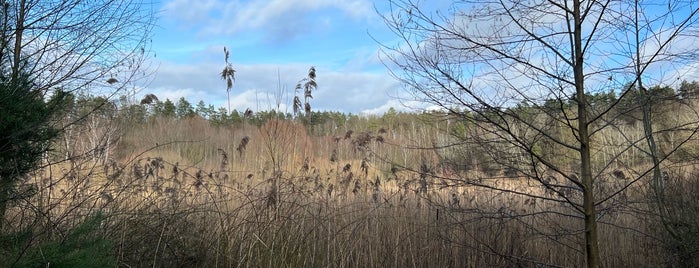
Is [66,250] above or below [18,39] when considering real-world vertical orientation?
below

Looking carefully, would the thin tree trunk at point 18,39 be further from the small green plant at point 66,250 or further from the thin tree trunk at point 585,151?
the thin tree trunk at point 585,151

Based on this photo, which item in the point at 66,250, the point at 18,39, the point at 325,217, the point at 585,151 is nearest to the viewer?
the point at 66,250

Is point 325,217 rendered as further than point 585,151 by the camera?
Yes

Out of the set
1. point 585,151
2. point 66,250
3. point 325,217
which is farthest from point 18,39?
point 585,151

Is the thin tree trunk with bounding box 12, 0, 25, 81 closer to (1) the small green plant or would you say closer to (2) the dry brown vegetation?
(2) the dry brown vegetation

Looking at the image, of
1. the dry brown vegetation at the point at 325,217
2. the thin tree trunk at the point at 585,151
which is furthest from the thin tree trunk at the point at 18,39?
the thin tree trunk at the point at 585,151

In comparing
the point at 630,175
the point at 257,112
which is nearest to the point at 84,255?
the point at 257,112

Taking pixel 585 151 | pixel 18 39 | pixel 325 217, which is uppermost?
pixel 18 39

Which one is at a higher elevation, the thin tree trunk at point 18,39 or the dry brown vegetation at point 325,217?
the thin tree trunk at point 18,39

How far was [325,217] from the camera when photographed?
210 inches

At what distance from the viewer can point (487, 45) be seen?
389 centimetres

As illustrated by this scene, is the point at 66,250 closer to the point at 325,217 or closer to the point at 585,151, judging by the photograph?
the point at 325,217

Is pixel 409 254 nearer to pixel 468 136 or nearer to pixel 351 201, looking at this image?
pixel 351 201

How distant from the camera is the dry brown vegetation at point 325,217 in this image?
4445 mm
